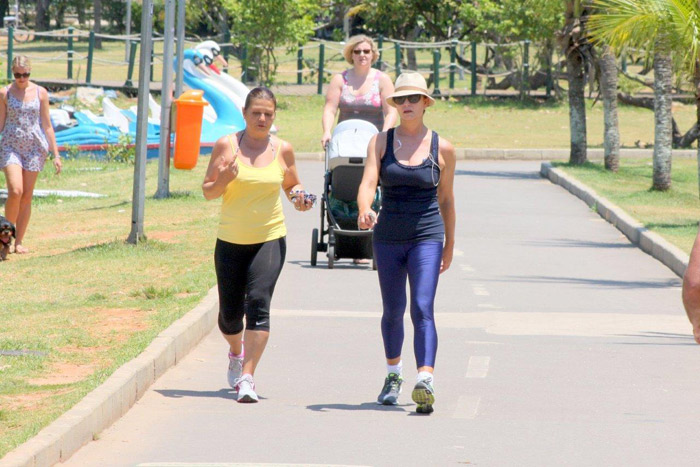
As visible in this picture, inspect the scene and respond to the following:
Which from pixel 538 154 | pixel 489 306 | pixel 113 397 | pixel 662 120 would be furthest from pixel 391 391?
pixel 538 154

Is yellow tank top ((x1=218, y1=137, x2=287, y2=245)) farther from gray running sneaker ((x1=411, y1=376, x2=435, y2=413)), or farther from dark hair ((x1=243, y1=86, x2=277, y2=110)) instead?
gray running sneaker ((x1=411, y1=376, x2=435, y2=413))

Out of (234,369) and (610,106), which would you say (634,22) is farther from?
(234,369)

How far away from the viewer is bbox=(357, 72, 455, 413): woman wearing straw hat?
746 cm

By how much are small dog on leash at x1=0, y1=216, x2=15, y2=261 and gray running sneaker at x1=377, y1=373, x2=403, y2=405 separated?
265 inches

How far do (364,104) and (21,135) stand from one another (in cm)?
345

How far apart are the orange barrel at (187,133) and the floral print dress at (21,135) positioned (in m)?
2.11

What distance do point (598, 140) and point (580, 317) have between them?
858 inches

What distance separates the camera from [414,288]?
7480mm

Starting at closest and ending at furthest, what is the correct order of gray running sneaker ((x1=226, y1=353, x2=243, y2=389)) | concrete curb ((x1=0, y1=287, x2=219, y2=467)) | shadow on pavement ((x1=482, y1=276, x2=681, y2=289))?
concrete curb ((x1=0, y1=287, x2=219, y2=467))
gray running sneaker ((x1=226, y1=353, x2=243, y2=389))
shadow on pavement ((x1=482, y1=276, x2=681, y2=289))

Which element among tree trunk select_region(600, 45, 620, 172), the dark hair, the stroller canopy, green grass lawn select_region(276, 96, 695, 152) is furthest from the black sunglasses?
green grass lawn select_region(276, 96, 695, 152)

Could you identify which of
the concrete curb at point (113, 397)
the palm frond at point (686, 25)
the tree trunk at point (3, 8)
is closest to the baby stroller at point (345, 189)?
the concrete curb at point (113, 397)

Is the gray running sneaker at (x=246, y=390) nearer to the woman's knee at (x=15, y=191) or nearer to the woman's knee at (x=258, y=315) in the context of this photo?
the woman's knee at (x=258, y=315)

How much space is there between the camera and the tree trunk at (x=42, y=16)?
207ft

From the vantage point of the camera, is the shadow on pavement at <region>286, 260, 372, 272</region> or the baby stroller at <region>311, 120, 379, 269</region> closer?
the baby stroller at <region>311, 120, 379, 269</region>
